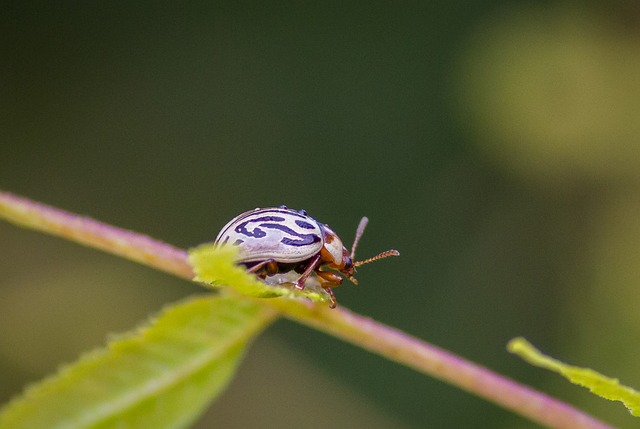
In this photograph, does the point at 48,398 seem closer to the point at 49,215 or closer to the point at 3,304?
the point at 49,215

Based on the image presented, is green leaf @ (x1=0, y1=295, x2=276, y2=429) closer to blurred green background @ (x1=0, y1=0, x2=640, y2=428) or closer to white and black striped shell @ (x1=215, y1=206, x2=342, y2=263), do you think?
white and black striped shell @ (x1=215, y1=206, x2=342, y2=263)

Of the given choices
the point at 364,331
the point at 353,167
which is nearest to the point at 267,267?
the point at 364,331

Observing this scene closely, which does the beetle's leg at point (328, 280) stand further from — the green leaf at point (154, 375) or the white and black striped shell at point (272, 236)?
the green leaf at point (154, 375)

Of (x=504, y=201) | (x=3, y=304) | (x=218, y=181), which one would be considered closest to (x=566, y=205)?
(x=504, y=201)

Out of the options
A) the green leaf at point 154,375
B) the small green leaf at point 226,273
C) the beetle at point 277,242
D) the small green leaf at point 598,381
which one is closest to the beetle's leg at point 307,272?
the beetle at point 277,242

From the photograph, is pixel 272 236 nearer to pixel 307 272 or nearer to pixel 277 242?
pixel 277 242
